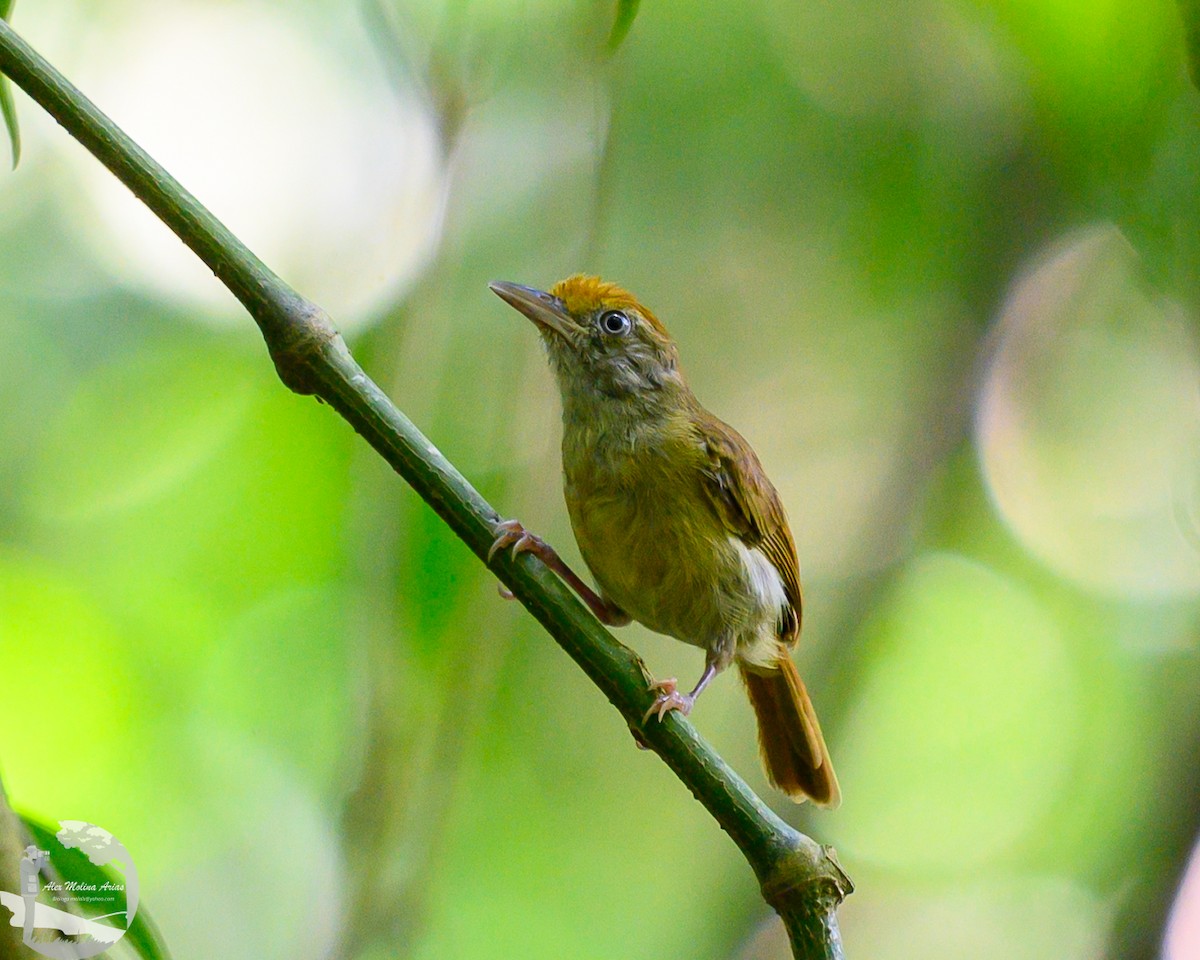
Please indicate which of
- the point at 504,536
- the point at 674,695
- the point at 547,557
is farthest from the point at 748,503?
the point at 504,536

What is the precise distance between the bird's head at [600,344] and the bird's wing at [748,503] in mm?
216

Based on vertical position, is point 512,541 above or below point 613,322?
below

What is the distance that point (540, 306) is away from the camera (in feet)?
9.53

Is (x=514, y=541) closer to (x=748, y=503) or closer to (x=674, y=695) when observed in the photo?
(x=674, y=695)

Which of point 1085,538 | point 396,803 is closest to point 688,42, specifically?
point 1085,538

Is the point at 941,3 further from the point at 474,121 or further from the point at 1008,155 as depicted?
the point at 474,121

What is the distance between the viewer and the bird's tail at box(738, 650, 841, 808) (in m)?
3.11

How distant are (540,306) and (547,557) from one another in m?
0.86

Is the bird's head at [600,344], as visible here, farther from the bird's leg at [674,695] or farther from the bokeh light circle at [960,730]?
the bokeh light circle at [960,730]

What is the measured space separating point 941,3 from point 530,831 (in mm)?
3572

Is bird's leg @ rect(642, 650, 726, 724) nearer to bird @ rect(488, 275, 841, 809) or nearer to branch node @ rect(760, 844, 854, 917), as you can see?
bird @ rect(488, 275, 841, 809)

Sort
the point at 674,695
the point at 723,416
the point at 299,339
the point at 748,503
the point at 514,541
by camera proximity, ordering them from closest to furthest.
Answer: the point at 299,339 → the point at 514,541 → the point at 674,695 → the point at 748,503 → the point at 723,416

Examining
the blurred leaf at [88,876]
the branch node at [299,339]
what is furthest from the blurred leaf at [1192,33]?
the blurred leaf at [88,876]

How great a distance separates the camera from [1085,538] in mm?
3906
